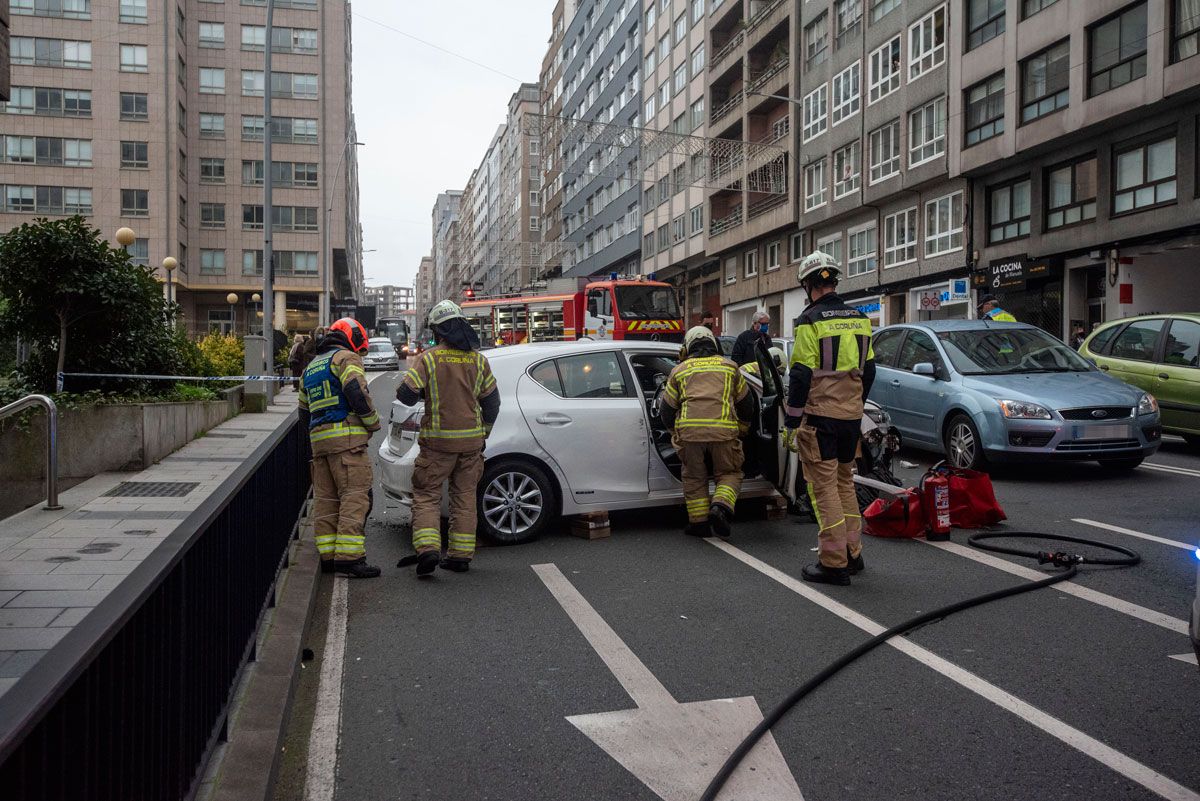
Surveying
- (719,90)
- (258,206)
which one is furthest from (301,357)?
(258,206)

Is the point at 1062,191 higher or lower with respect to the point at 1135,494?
higher

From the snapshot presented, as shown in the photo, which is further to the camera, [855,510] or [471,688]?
[855,510]

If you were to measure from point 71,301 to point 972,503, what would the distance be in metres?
10.1

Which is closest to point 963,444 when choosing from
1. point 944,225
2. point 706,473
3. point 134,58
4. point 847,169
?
point 706,473

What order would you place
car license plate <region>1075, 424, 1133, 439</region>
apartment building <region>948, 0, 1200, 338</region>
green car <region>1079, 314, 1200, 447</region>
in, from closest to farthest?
car license plate <region>1075, 424, 1133, 439</region>
green car <region>1079, 314, 1200, 447</region>
apartment building <region>948, 0, 1200, 338</region>

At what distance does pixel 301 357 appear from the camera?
2431 centimetres

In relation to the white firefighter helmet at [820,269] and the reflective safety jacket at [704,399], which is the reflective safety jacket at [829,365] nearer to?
the white firefighter helmet at [820,269]

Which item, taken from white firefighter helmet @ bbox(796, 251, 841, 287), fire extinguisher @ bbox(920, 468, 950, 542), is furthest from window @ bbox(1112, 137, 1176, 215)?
white firefighter helmet @ bbox(796, 251, 841, 287)

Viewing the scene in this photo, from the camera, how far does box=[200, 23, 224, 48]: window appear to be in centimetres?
6153

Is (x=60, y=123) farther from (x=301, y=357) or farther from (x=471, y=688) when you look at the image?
(x=471, y=688)

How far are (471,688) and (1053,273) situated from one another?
25.1m

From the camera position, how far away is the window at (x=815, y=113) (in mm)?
36750

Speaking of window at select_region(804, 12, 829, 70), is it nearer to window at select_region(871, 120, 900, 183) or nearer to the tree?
window at select_region(871, 120, 900, 183)

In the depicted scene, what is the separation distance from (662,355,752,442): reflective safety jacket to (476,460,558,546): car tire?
106cm
